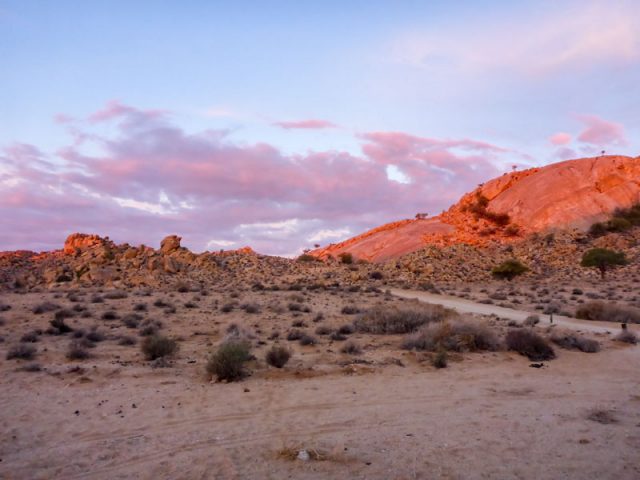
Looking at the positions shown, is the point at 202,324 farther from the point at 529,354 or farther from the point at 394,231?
the point at 394,231

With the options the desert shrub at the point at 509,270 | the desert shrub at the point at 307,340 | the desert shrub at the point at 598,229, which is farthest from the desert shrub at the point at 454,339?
the desert shrub at the point at 598,229

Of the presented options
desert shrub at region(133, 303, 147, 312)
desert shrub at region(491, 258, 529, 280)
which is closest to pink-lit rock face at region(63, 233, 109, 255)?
desert shrub at region(133, 303, 147, 312)

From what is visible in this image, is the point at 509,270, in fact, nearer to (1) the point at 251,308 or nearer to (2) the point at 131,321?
(1) the point at 251,308

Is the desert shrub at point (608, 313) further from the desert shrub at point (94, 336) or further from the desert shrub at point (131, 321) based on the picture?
the desert shrub at point (94, 336)

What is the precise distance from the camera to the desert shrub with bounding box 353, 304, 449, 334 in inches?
802

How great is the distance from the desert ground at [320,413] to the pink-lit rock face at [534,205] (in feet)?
211

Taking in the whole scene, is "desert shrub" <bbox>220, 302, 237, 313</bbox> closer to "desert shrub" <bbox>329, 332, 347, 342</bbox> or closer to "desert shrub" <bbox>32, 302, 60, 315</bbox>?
"desert shrub" <bbox>32, 302, 60, 315</bbox>

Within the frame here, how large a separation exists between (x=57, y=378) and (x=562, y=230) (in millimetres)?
75461

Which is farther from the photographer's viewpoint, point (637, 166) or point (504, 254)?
point (637, 166)

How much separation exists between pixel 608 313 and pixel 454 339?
44.8 feet

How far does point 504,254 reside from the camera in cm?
7162

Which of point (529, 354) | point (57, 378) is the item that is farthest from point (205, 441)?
point (529, 354)

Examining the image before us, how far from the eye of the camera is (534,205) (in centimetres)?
8275

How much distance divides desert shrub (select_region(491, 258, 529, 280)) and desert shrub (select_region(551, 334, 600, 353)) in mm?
42460
